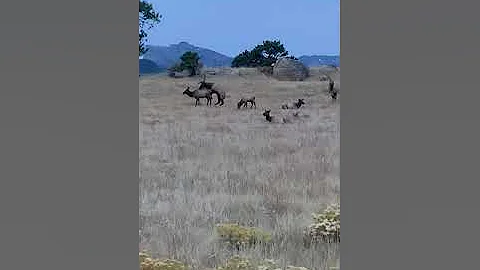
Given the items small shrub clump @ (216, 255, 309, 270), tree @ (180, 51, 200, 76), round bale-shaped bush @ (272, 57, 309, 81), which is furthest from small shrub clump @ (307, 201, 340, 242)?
tree @ (180, 51, 200, 76)

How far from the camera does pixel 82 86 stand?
1186 mm

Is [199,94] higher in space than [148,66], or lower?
lower

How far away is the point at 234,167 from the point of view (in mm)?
2613

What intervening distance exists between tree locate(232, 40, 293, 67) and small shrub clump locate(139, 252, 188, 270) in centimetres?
98

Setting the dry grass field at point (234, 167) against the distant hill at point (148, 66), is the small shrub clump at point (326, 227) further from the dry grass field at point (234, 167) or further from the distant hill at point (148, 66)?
the distant hill at point (148, 66)

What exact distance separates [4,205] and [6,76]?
0.87 ft

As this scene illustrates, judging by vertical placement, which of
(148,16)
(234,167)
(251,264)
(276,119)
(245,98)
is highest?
(148,16)

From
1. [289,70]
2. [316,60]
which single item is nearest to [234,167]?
[289,70]

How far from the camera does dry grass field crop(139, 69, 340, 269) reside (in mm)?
2342

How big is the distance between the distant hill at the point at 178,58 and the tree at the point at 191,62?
2 cm

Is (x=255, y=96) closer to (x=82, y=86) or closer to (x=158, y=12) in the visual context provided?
(x=158, y=12)

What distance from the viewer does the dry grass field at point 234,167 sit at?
2342 millimetres

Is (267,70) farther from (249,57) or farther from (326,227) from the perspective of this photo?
(326,227)

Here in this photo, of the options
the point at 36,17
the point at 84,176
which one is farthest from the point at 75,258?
the point at 36,17
